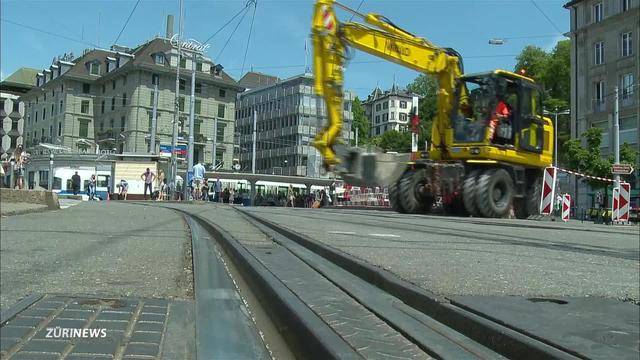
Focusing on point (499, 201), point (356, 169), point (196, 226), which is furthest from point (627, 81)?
point (196, 226)

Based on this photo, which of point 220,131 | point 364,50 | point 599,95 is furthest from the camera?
point 220,131

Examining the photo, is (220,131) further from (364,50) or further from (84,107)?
(364,50)

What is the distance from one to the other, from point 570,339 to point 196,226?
753cm

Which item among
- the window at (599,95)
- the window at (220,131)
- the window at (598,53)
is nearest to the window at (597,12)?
the window at (598,53)

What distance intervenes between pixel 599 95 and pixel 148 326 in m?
52.1

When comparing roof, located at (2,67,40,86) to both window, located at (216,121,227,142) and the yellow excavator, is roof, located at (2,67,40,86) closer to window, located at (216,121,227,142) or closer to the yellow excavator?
window, located at (216,121,227,142)

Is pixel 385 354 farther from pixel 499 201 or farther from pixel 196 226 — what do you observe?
pixel 499 201

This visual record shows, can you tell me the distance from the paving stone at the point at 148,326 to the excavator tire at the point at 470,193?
51.4ft

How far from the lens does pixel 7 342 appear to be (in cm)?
301

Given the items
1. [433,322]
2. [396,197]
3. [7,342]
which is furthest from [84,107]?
[433,322]

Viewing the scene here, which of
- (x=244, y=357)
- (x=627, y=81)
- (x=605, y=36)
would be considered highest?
(x=605, y=36)

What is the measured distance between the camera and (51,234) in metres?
7.71

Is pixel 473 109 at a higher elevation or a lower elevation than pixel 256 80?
lower

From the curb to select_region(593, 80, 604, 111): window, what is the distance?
1938 inches
